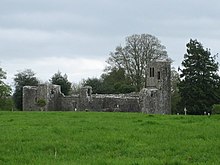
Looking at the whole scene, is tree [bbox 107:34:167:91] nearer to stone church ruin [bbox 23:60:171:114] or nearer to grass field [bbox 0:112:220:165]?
stone church ruin [bbox 23:60:171:114]

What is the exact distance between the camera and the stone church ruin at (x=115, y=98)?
175 ft

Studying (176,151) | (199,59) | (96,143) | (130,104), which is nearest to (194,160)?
(176,151)

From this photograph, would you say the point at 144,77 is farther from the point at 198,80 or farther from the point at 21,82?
the point at 21,82

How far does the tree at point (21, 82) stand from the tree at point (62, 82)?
129 inches

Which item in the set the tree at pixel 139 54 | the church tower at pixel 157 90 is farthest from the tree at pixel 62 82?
the church tower at pixel 157 90

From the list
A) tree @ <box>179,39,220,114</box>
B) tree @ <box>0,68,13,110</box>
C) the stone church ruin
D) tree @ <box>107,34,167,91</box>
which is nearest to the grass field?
the stone church ruin

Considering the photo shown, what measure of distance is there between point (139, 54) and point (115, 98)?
1408cm

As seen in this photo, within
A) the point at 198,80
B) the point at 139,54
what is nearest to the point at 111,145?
the point at 198,80

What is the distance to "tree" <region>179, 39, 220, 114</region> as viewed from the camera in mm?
59062

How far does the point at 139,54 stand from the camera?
6625cm

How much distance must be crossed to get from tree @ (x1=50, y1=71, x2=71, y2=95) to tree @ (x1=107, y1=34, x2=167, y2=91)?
832 cm

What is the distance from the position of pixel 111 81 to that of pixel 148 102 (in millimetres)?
17741

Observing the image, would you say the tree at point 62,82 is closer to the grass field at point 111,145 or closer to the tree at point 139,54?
the tree at point 139,54

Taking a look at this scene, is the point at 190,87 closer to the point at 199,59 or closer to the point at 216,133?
the point at 199,59
